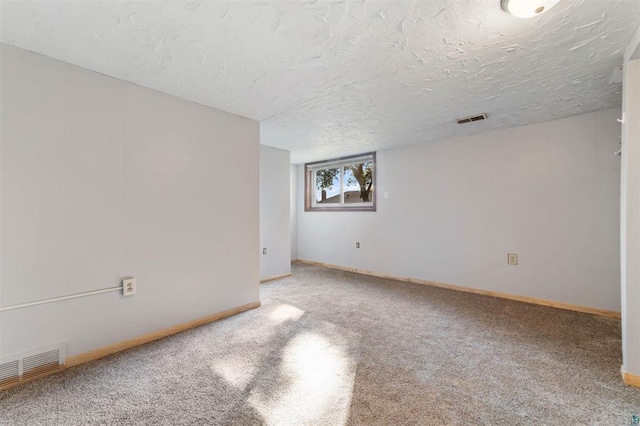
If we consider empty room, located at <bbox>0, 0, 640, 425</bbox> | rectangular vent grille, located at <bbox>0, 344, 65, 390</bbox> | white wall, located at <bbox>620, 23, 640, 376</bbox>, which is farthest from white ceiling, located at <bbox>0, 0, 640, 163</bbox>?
rectangular vent grille, located at <bbox>0, 344, 65, 390</bbox>

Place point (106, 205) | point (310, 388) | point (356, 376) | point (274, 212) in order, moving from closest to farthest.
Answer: point (310, 388), point (356, 376), point (106, 205), point (274, 212)

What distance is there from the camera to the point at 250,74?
2.01 metres

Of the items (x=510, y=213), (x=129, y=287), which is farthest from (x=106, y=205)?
(x=510, y=213)

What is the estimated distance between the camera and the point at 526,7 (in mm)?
1306

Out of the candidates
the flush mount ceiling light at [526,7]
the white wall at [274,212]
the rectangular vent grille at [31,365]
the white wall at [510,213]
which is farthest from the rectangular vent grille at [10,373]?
the white wall at [510,213]

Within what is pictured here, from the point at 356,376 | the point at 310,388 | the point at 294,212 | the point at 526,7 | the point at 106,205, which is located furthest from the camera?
the point at 294,212

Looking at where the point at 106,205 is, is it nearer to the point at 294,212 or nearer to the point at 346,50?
the point at 346,50

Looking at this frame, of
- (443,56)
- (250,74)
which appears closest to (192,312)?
(250,74)

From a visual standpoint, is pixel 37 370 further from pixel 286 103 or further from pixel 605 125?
pixel 605 125

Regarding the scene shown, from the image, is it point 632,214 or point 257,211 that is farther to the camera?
point 257,211

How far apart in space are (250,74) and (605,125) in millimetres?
3446

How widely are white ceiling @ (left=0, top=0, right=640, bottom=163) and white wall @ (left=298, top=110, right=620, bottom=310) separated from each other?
1.63ft

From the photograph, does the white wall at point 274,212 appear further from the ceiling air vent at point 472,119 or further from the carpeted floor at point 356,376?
the ceiling air vent at point 472,119

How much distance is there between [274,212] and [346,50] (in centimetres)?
293
